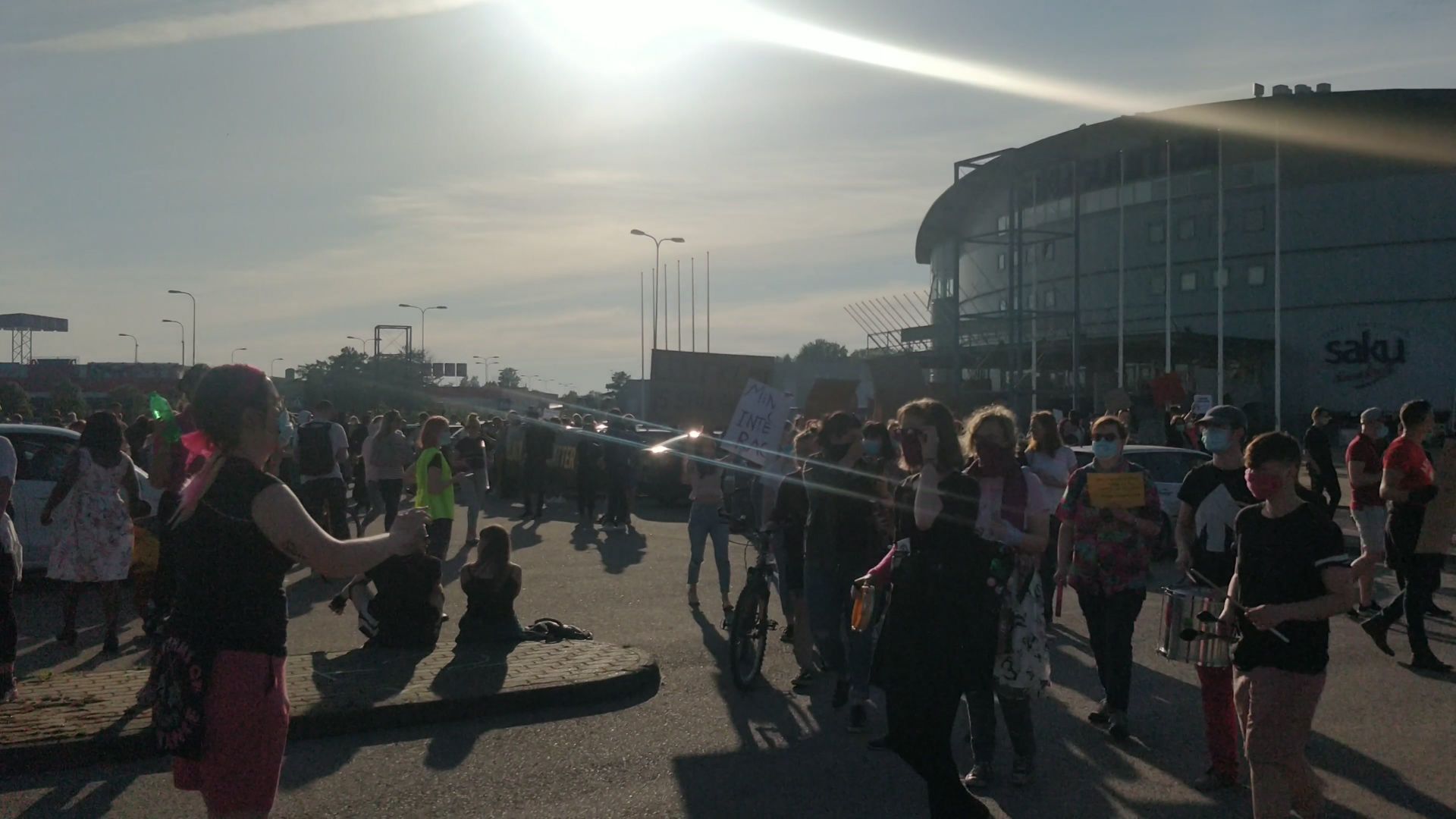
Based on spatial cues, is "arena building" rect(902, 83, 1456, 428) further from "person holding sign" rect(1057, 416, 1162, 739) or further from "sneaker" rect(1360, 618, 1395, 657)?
"person holding sign" rect(1057, 416, 1162, 739)

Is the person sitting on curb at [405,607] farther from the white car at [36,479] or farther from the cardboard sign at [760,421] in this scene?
the white car at [36,479]

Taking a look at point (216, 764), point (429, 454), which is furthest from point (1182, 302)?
point (216, 764)

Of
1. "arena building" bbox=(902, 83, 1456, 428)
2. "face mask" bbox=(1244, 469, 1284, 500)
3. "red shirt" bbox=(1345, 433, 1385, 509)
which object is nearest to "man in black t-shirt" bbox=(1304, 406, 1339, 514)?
"red shirt" bbox=(1345, 433, 1385, 509)

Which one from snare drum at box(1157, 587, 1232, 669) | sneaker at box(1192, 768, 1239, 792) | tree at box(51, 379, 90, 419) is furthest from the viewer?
tree at box(51, 379, 90, 419)

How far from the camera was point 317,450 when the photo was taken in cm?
1445

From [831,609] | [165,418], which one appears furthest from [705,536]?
[165,418]

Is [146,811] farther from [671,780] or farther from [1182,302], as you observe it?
[1182,302]

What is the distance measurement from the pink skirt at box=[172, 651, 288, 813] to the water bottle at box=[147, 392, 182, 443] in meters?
1.39

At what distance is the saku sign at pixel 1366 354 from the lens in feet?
189

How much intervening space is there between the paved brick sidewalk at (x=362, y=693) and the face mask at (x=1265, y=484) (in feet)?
14.4

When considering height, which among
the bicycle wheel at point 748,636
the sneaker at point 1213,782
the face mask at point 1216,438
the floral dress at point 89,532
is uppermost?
the face mask at point 1216,438

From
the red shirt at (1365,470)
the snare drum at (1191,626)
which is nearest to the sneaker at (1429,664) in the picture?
the red shirt at (1365,470)

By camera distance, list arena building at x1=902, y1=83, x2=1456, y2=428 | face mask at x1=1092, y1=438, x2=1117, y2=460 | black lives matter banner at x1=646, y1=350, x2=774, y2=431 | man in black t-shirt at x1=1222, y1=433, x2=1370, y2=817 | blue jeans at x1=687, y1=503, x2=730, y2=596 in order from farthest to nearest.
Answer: arena building at x1=902, y1=83, x2=1456, y2=428 < black lives matter banner at x1=646, y1=350, x2=774, y2=431 < blue jeans at x1=687, y1=503, x2=730, y2=596 < face mask at x1=1092, y1=438, x2=1117, y2=460 < man in black t-shirt at x1=1222, y1=433, x2=1370, y2=817

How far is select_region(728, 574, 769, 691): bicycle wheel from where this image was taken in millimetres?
8586
